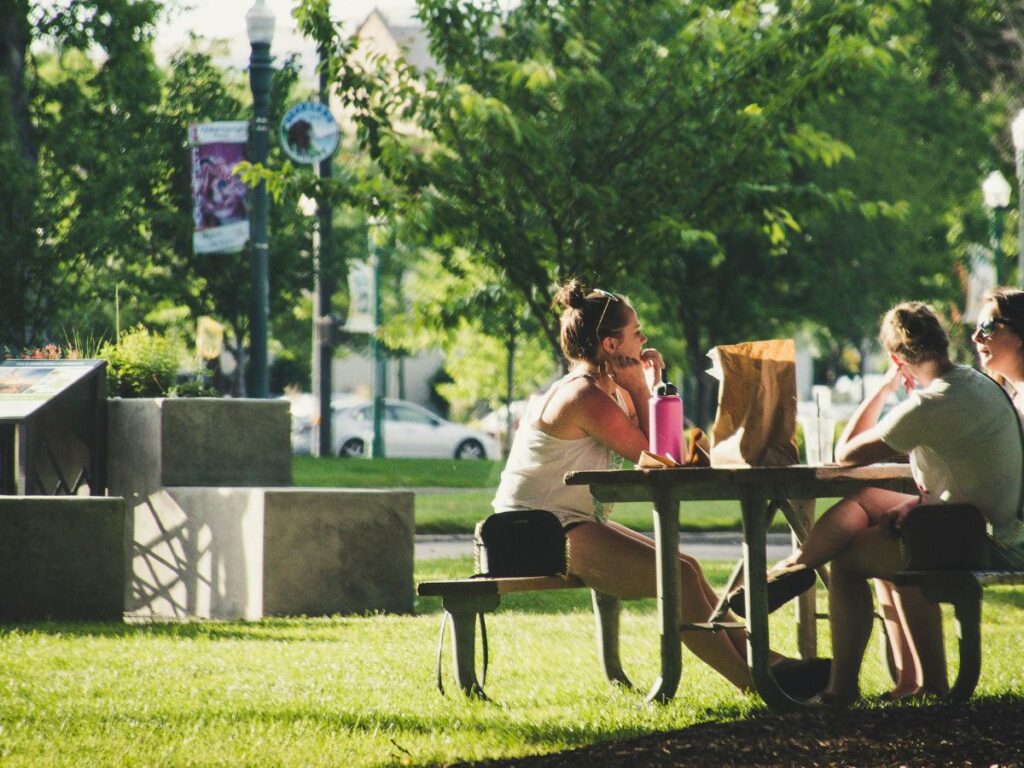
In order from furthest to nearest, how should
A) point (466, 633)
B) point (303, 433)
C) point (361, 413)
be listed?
point (361, 413) < point (303, 433) < point (466, 633)

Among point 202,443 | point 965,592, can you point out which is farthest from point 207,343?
point 965,592

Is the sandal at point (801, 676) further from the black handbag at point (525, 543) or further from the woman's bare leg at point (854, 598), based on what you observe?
the black handbag at point (525, 543)

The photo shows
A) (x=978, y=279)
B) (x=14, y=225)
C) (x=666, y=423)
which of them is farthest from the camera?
(x=978, y=279)

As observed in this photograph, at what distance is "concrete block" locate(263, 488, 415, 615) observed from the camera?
9438 millimetres

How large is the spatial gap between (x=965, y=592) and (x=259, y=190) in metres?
10.6

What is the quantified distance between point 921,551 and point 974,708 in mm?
626

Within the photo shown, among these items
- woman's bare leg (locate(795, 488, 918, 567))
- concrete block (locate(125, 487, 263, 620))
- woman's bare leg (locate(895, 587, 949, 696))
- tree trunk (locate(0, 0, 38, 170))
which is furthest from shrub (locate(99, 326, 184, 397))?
tree trunk (locate(0, 0, 38, 170))

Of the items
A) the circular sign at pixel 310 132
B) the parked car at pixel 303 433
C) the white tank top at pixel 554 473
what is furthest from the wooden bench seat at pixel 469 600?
the parked car at pixel 303 433

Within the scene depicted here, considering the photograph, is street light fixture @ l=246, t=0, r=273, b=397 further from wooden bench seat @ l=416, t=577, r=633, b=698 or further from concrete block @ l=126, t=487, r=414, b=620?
wooden bench seat @ l=416, t=577, r=633, b=698

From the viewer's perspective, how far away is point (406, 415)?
41125 millimetres

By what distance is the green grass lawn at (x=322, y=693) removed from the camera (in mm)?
5285

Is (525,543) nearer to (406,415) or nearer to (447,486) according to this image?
(447,486)

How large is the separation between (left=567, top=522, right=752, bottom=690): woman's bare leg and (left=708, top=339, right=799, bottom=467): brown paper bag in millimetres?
509

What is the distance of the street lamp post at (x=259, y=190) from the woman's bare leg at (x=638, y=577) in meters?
9.37
